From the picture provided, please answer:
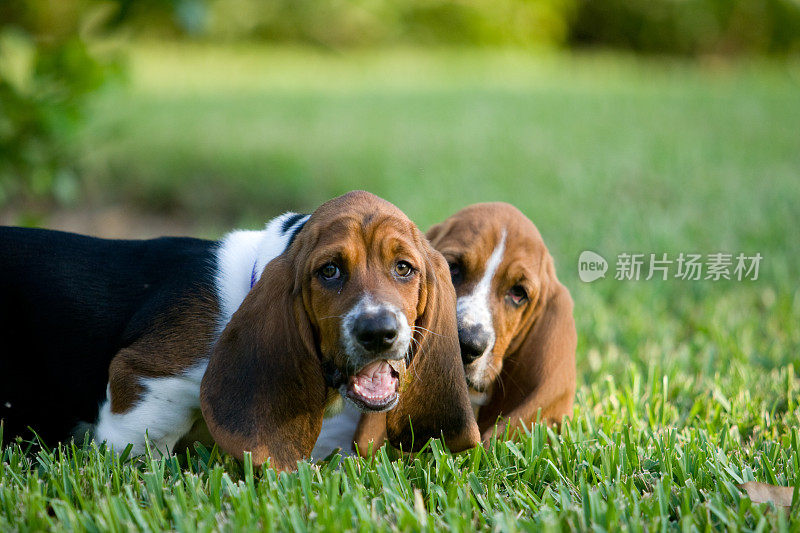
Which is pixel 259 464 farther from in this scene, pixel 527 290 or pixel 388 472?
pixel 527 290

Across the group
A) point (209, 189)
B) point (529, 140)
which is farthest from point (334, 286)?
point (529, 140)

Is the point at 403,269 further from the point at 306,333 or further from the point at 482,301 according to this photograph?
the point at 482,301

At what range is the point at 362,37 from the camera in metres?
29.6

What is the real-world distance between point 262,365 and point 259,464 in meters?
0.37

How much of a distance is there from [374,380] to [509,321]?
934 mm

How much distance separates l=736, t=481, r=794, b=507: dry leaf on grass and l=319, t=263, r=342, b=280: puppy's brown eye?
1.71 metres

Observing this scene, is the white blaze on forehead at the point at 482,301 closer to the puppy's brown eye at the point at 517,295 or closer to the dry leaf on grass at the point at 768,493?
the puppy's brown eye at the point at 517,295

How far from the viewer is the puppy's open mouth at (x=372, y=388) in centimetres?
317

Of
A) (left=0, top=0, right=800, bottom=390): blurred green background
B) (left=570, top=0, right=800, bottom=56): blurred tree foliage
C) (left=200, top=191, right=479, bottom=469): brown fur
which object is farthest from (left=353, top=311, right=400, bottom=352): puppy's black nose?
(left=570, top=0, right=800, bottom=56): blurred tree foliage

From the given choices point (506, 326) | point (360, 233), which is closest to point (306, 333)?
point (360, 233)

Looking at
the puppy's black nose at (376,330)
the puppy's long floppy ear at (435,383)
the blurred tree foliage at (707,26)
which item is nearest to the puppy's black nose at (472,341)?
the puppy's long floppy ear at (435,383)

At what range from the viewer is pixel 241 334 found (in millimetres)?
3168

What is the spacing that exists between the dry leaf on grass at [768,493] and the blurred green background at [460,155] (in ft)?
4.29

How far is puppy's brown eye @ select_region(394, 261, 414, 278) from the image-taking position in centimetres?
322
